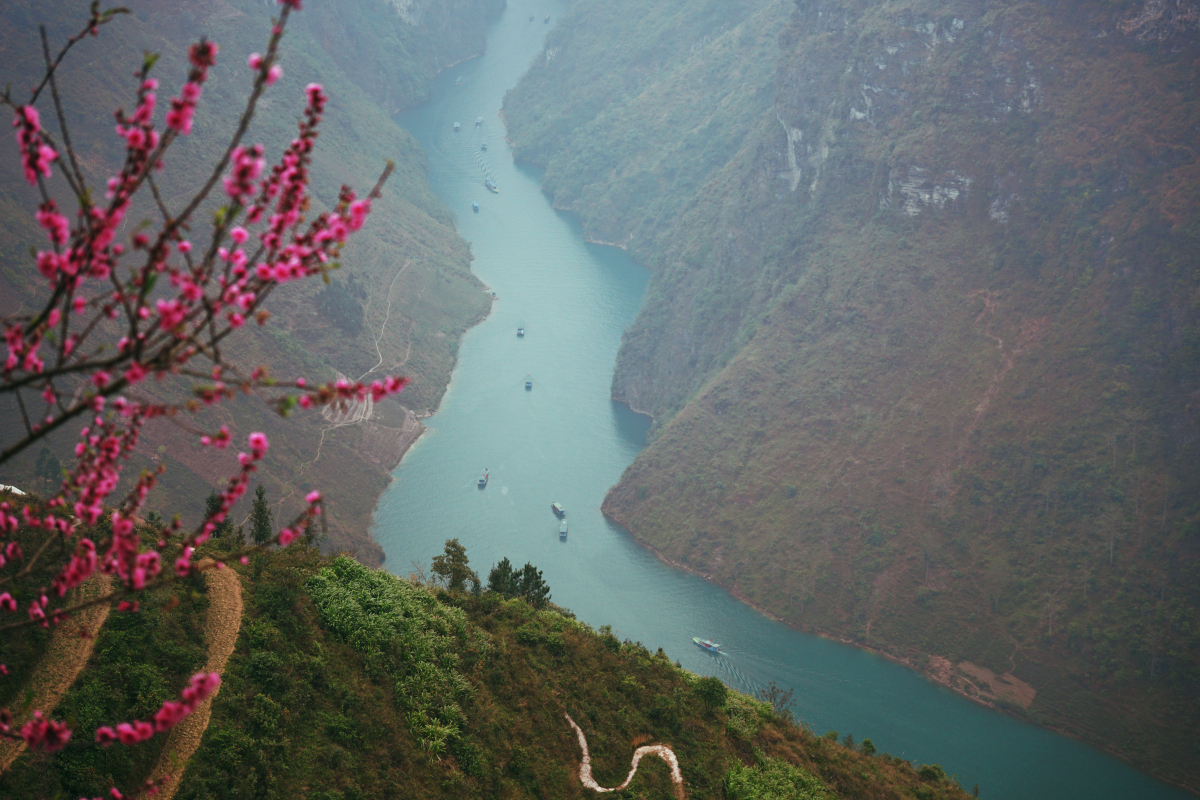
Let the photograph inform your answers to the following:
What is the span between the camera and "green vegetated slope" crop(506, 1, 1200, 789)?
90125 millimetres

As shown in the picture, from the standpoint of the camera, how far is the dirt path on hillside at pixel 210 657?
21.6 meters

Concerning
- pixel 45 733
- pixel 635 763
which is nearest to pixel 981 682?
pixel 635 763

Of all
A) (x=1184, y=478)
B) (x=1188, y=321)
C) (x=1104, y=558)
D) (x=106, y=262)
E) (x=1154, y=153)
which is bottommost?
(x=106, y=262)

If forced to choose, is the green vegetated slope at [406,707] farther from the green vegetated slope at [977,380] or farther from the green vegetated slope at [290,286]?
the green vegetated slope at [290,286]

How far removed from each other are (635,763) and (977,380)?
285 feet

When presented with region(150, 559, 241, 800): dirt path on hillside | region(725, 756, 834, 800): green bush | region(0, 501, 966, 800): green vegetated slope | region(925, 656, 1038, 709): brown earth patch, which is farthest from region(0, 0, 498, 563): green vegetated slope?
region(725, 756, 834, 800): green bush

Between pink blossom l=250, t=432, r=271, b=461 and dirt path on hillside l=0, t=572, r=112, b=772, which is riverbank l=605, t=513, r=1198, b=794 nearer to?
dirt path on hillside l=0, t=572, r=112, b=772

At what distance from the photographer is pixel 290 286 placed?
420ft

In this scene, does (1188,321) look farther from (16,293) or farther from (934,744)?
(16,293)

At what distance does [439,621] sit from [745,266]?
117 metres

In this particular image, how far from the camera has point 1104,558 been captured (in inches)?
3600

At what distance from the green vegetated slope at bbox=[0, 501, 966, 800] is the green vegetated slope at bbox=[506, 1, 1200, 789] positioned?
2236 inches

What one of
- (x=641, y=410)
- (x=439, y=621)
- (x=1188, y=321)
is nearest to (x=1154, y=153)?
(x=1188, y=321)

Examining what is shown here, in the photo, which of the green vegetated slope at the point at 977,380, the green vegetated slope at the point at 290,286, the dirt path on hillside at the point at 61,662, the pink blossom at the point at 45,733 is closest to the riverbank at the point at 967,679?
the green vegetated slope at the point at 977,380
